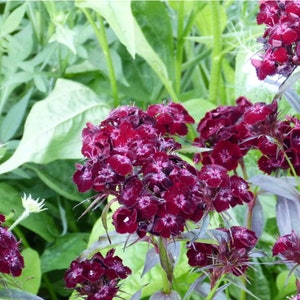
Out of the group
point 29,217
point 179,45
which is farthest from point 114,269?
point 179,45

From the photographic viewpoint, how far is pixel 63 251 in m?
1.21

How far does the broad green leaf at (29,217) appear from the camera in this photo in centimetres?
122

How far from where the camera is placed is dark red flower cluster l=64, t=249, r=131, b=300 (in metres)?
0.78

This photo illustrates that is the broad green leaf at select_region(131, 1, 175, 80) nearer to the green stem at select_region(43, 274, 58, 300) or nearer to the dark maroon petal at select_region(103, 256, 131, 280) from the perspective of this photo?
the green stem at select_region(43, 274, 58, 300)

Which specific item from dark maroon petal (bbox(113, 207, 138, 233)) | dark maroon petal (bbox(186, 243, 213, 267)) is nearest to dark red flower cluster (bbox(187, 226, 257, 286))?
dark maroon petal (bbox(186, 243, 213, 267))

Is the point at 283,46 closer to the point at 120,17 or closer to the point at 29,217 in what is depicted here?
the point at 120,17

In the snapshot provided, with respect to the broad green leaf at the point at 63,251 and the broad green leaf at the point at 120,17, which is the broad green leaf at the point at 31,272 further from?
the broad green leaf at the point at 120,17

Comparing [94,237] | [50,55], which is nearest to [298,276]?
[94,237]

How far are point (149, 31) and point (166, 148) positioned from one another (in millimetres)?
691

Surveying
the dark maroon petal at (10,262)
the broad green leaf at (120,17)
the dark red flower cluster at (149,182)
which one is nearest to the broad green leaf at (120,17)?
the broad green leaf at (120,17)

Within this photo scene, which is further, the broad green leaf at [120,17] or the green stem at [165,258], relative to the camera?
the broad green leaf at [120,17]

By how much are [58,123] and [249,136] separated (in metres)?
0.42

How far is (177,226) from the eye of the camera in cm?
70

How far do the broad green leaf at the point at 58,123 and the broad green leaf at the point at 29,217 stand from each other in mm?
114
